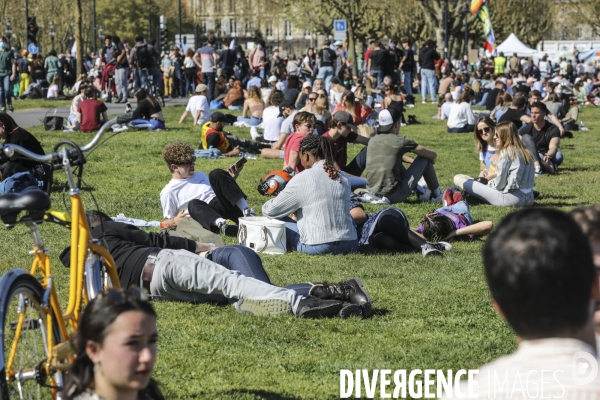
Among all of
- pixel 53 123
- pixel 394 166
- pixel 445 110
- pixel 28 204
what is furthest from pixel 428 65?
pixel 28 204

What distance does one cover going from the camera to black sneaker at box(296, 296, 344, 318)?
22.9ft

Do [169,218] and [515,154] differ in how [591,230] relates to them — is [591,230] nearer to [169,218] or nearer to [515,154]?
[169,218]

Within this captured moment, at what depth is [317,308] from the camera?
274 inches

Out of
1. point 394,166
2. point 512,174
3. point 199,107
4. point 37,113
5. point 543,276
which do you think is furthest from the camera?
point 37,113

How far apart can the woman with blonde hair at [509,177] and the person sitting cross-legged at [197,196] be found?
362 cm

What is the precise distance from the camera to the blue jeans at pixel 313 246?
30.4 ft

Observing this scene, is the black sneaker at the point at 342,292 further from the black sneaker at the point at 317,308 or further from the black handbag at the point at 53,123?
the black handbag at the point at 53,123

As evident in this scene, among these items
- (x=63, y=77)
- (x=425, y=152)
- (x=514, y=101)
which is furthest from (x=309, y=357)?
(x=63, y=77)

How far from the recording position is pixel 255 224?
9.38 meters

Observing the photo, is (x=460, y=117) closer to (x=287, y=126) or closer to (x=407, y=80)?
(x=287, y=126)

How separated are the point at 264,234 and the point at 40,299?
5.11 m

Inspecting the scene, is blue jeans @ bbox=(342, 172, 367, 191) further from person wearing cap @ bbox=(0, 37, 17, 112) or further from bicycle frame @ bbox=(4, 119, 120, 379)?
person wearing cap @ bbox=(0, 37, 17, 112)

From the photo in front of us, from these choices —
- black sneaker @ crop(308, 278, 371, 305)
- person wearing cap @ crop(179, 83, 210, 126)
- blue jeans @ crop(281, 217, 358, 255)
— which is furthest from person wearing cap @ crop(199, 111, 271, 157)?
black sneaker @ crop(308, 278, 371, 305)

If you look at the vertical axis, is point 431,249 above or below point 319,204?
below
